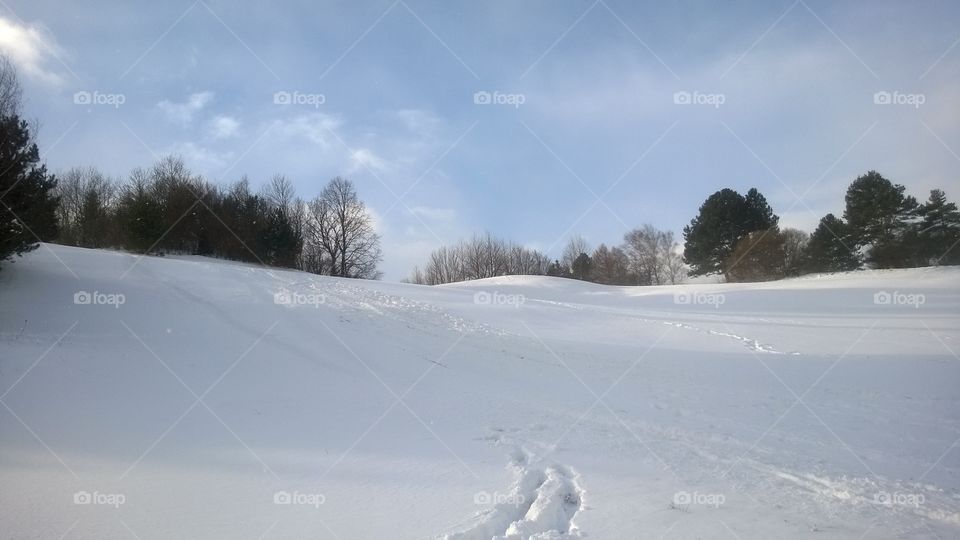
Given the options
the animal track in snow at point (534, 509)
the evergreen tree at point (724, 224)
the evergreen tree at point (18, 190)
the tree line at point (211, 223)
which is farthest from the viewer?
the evergreen tree at point (724, 224)

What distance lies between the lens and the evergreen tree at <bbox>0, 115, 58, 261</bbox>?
12344mm

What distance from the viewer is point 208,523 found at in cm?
458

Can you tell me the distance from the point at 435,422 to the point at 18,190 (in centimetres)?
1325

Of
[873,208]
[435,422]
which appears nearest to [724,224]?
[873,208]

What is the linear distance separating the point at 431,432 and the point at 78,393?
5.95m

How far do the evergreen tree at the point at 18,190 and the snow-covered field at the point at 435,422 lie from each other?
115 centimetres

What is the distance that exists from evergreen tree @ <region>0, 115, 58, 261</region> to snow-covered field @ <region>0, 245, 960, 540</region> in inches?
45.2

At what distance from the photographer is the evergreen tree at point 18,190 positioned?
40.5 ft

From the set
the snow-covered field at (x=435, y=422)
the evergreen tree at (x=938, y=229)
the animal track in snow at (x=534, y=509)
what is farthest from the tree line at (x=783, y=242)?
the animal track in snow at (x=534, y=509)

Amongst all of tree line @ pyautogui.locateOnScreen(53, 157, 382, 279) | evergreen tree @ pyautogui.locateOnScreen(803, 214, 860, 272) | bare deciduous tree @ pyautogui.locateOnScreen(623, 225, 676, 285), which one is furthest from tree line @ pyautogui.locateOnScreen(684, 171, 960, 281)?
tree line @ pyautogui.locateOnScreen(53, 157, 382, 279)

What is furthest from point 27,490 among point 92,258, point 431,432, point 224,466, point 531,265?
point 531,265

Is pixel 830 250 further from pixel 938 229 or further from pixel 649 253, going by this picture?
pixel 649 253

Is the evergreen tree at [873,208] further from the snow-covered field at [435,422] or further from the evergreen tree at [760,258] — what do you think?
the snow-covered field at [435,422]

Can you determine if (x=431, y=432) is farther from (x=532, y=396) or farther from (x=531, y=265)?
(x=531, y=265)
